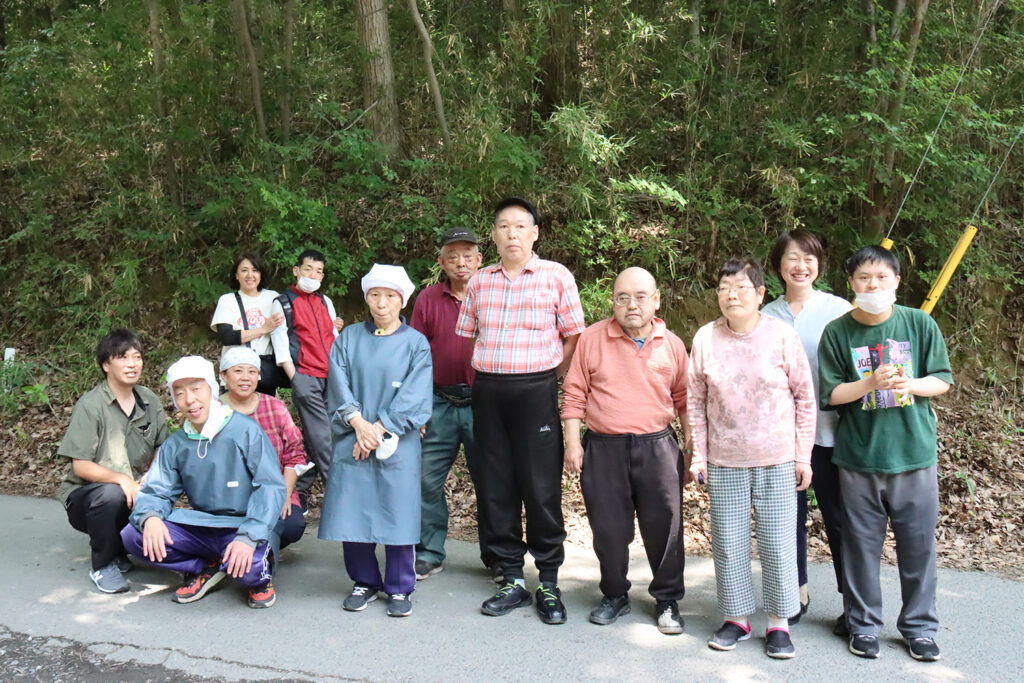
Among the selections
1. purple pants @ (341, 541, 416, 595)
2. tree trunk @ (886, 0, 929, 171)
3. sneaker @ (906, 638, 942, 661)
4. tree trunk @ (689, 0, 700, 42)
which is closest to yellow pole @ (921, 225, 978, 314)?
tree trunk @ (886, 0, 929, 171)

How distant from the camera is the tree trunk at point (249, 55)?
27.5 feet

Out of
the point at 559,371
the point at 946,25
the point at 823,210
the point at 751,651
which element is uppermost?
the point at 946,25

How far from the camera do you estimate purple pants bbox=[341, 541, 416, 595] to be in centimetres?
425

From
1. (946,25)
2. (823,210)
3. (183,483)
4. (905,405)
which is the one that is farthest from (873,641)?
(946,25)

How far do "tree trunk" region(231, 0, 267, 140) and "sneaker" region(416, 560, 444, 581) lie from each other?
5.49 metres

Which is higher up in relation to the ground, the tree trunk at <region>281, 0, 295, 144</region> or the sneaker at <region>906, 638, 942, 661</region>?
the tree trunk at <region>281, 0, 295, 144</region>

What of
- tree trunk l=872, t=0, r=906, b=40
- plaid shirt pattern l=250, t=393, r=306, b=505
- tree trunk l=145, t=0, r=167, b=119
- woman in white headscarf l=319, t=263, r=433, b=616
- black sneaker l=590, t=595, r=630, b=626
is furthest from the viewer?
tree trunk l=145, t=0, r=167, b=119

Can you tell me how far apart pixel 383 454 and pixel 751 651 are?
6.38 ft

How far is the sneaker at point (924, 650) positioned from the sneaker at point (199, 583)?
3.40 metres

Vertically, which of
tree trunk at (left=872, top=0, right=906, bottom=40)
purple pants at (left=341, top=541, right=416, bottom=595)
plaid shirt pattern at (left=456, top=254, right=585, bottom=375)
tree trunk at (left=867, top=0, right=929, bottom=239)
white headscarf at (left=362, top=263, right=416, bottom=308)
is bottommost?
purple pants at (left=341, top=541, right=416, bottom=595)

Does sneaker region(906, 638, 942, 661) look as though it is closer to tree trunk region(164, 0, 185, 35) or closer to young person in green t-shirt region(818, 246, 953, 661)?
young person in green t-shirt region(818, 246, 953, 661)

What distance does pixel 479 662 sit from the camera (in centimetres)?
368

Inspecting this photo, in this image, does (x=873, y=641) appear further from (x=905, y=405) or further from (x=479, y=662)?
(x=479, y=662)

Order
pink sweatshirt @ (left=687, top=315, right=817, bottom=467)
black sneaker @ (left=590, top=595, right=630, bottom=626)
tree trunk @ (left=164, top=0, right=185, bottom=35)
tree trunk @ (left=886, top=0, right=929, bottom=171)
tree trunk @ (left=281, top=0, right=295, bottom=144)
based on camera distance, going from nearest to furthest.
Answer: pink sweatshirt @ (left=687, top=315, right=817, bottom=467) → black sneaker @ (left=590, top=595, right=630, bottom=626) → tree trunk @ (left=886, top=0, right=929, bottom=171) → tree trunk @ (left=164, top=0, right=185, bottom=35) → tree trunk @ (left=281, top=0, right=295, bottom=144)
